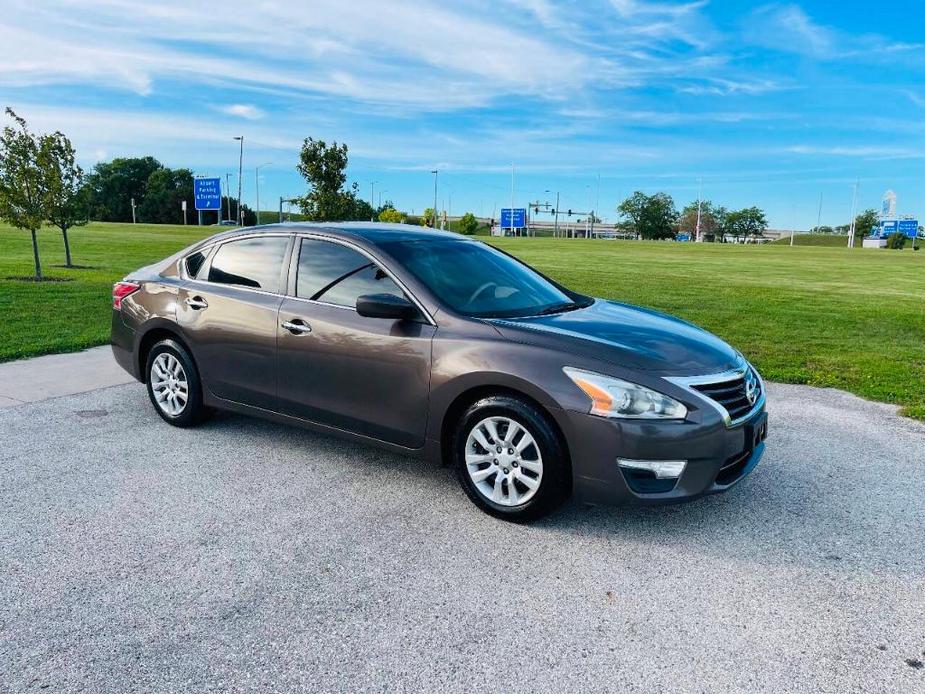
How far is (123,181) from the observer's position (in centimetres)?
11006

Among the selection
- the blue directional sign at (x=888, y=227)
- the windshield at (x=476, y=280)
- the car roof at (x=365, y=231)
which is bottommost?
the windshield at (x=476, y=280)

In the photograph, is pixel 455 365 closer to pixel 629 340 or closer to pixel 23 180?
pixel 629 340

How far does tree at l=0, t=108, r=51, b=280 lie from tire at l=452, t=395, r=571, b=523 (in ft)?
53.4

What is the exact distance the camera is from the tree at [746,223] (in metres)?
155

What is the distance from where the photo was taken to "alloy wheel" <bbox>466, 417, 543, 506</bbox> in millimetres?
3688

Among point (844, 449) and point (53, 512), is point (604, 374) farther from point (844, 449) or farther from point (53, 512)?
point (53, 512)

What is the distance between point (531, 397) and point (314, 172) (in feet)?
94.9

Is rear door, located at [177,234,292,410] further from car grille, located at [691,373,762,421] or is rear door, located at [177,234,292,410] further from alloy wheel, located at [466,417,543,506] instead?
car grille, located at [691,373,762,421]

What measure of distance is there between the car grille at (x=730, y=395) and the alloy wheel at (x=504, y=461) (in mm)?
915

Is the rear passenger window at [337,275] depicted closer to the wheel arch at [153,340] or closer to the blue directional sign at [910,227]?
the wheel arch at [153,340]

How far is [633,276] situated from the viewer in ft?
81.6

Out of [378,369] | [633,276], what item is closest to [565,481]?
[378,369]

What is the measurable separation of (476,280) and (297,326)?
1.20 metres

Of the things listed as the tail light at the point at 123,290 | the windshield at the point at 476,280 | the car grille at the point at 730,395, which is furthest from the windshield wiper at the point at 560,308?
the tail light at the point at 123,290
